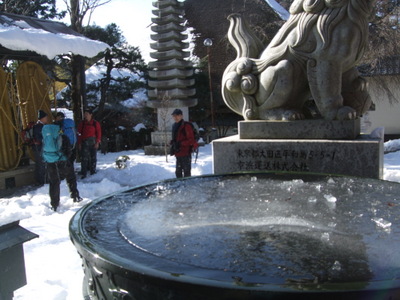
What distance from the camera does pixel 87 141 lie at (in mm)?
8992

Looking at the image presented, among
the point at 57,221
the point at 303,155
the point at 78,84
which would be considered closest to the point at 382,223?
the point at 303,155

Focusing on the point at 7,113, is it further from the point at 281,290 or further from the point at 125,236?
the point at 281,290

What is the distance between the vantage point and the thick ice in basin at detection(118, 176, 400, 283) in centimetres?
150

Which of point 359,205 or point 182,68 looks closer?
point 359,205

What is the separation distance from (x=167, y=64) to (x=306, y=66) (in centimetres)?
1003

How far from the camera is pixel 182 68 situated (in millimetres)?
13703

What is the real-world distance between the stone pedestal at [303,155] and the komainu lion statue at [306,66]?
0.32 m

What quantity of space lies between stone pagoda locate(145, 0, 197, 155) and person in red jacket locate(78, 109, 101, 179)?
13.9 ft

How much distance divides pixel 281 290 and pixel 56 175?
18.0ft

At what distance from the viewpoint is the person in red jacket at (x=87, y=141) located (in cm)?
888

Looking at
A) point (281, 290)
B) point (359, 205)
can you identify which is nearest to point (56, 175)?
point (359, 205)

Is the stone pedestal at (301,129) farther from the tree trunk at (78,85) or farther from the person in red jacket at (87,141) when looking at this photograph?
the tree trunk at (78,85)

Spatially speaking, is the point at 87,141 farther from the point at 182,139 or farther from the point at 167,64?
the point at 167,64

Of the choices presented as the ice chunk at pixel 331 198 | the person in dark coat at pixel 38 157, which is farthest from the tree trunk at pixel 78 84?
the ice chunk at pixel 331 198
